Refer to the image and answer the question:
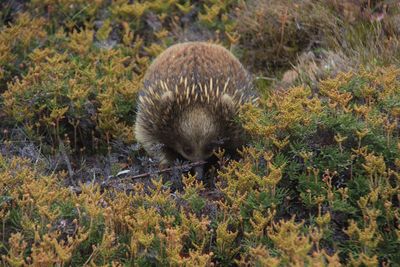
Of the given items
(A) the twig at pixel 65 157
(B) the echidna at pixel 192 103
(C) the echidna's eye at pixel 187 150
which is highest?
(B) the echidna at pixel 192 103

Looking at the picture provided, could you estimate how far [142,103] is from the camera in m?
5.18

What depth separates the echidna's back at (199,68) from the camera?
4898mm

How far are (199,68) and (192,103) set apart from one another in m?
0.30

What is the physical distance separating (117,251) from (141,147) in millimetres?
1809

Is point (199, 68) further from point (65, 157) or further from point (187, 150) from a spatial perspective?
point (65, 157)

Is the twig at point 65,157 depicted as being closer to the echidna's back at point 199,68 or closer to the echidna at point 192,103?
the echidna at point 192,103

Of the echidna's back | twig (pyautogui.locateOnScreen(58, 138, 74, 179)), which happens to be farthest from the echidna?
twig (pyautogui.locateOnScreen(58, 138, 74, 179))

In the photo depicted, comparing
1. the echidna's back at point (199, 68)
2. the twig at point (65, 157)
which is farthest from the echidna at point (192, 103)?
the twig at point (65, 157)

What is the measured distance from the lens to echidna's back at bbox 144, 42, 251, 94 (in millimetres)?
4898

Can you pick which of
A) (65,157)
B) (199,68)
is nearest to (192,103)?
(199,68)

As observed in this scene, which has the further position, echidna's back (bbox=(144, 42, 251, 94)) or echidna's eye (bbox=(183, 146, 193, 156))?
echidna's back (bbox=(144, 42, 251, 94))

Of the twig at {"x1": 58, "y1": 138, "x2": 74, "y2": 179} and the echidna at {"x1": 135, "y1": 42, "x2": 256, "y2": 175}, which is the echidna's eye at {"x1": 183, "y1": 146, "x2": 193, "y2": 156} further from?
the twig at {"x1": 58, "y1": 138, "x2": 74, "y2": 179}

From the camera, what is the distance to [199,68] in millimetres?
4898

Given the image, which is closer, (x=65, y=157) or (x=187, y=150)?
(x=187, y=150)
